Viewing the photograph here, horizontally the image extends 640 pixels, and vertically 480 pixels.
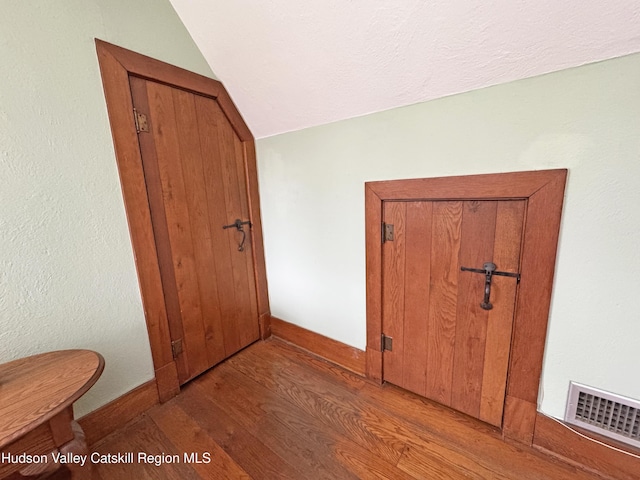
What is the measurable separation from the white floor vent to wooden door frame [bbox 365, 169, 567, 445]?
0.40 ft

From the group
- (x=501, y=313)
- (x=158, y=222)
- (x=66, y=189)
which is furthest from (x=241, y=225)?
(x=501, y=313)

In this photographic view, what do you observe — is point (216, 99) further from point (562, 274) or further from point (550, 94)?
point (562, 274)

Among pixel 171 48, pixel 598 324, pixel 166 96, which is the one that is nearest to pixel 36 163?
pixel 166 96

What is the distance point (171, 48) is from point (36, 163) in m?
0.86

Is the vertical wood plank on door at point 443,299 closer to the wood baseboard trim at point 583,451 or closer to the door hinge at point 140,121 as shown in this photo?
the wood baseboard trim at point 583,451

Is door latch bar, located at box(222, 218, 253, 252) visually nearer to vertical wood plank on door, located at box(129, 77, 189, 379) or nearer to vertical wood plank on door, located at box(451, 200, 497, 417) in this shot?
vertical wood plank on door, located at box(129, 77, 189, 379)

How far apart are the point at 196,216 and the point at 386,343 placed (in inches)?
53.6

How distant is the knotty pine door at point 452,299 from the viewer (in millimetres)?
1153

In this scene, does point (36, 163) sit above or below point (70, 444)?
above

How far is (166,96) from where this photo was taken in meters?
1.43

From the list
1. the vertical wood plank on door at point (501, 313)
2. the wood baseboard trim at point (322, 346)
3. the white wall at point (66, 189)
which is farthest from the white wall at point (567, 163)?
the white wall at point (66, 189)

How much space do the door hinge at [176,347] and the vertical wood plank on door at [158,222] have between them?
0.03 metres

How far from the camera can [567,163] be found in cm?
95

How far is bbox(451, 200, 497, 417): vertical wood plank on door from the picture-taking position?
1.16m
